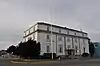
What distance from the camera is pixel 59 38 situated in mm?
85500

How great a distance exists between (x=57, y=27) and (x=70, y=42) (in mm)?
12115

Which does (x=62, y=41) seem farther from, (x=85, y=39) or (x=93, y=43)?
(x=93, y=43)

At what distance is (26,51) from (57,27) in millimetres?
27337

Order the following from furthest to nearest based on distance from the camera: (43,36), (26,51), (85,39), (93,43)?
(93,43) → (85,39) → (43,36) → (26,51)

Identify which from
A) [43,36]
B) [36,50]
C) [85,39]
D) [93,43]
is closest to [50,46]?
[43,36]

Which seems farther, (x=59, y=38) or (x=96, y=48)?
(x=96, y=48)

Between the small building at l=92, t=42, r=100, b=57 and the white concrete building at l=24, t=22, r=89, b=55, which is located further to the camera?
the small building at l=92, t=42, r=100, b=57

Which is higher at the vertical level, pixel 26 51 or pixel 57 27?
pixel 57 27

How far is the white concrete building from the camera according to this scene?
7751 cm

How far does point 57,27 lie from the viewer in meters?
84.2

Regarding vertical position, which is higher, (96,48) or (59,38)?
(59,38)

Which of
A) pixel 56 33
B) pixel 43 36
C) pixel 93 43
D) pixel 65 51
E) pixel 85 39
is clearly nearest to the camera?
pixel 43 36

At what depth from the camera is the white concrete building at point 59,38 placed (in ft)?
254

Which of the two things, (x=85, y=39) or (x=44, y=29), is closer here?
(x=44, y=29)
